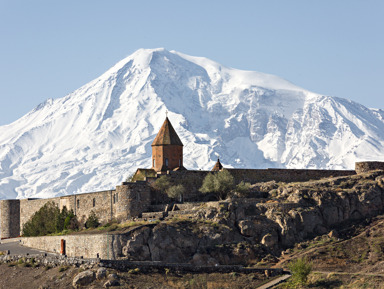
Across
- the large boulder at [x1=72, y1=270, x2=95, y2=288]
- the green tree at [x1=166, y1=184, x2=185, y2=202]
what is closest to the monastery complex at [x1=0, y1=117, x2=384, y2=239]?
the green tree at [x1=166, y1=184, x2=185, y2=202]

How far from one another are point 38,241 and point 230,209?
19184 mm

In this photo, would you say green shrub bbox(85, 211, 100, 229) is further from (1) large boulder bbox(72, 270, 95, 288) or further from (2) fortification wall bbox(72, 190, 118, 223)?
(1) large boulder bbox(72, 270, 95, 288)

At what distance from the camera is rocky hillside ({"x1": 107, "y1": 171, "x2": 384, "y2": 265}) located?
7288cm

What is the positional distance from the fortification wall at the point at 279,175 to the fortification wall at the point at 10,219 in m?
32.6

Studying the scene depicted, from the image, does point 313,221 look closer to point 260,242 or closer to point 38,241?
point 260,242

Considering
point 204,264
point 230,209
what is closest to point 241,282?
point 204,264

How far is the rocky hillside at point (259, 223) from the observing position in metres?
72.9

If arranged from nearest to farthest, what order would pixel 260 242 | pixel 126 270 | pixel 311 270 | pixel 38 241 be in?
pixel 126 270
pixel 311 270
pixel 260 242
pixel 38 241

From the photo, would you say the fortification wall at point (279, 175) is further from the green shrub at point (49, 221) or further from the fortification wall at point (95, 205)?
the green shrub at point (49, 221)

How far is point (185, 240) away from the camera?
73625 mm

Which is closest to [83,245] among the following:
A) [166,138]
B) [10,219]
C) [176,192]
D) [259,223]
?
[176,192]

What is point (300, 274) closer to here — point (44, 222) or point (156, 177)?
point (156, 177)

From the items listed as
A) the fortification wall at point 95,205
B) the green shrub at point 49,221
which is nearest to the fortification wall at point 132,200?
the fortification wall at point 95,205

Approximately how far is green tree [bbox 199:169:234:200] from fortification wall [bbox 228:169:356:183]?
11.4 feet
